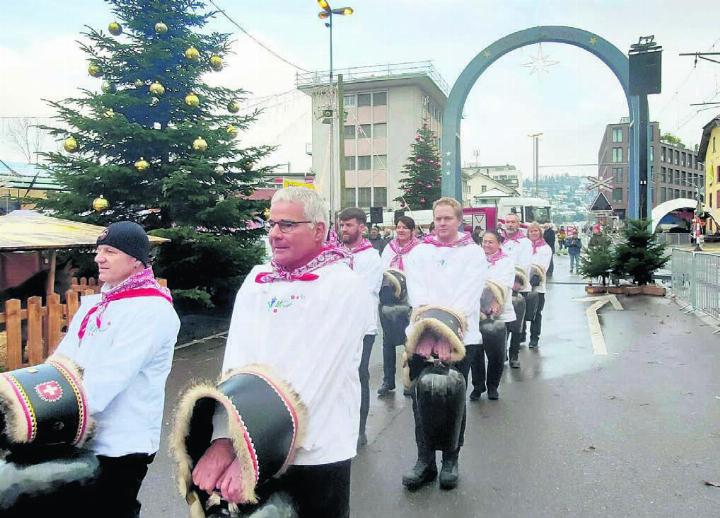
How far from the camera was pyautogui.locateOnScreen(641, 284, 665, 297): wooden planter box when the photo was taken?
1568cm

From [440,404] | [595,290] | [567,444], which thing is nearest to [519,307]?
[567,444]

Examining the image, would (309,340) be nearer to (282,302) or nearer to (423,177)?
(282,302)

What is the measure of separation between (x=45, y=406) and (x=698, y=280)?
12815mm

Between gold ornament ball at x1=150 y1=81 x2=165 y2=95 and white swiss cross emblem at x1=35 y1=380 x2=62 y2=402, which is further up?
gold ornament ball at x1=150 y1=81 x2=165 y2=95

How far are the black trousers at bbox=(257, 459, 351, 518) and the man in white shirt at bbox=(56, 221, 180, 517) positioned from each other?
92 centimetres

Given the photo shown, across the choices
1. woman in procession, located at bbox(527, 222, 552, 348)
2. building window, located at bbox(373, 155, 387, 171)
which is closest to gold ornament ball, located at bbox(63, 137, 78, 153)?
woman in procession, located at bbox(527, 222, 552, 348)

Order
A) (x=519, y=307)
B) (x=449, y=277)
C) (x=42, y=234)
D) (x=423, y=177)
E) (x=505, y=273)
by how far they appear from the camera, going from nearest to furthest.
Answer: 1. (x=449, y=277)
2. (x=505, y=273)
3. (x=42, y=234)
4. (x=519, y=307)
5. (x=423, y=177)

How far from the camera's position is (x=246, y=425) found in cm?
207

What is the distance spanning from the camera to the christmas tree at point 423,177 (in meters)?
39.5

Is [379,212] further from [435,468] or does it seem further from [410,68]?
[410,68]

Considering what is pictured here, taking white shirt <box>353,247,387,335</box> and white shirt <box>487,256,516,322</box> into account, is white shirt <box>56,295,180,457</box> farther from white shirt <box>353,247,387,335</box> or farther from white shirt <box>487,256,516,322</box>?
white shirt <box>487,256,516,322</box>

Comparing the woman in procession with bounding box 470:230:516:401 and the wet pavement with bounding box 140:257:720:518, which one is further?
the woman in procession with bounding box 470:230:516:401

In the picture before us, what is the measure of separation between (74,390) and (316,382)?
3.65 ft

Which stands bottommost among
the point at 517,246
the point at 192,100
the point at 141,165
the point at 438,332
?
the point at 438,332
